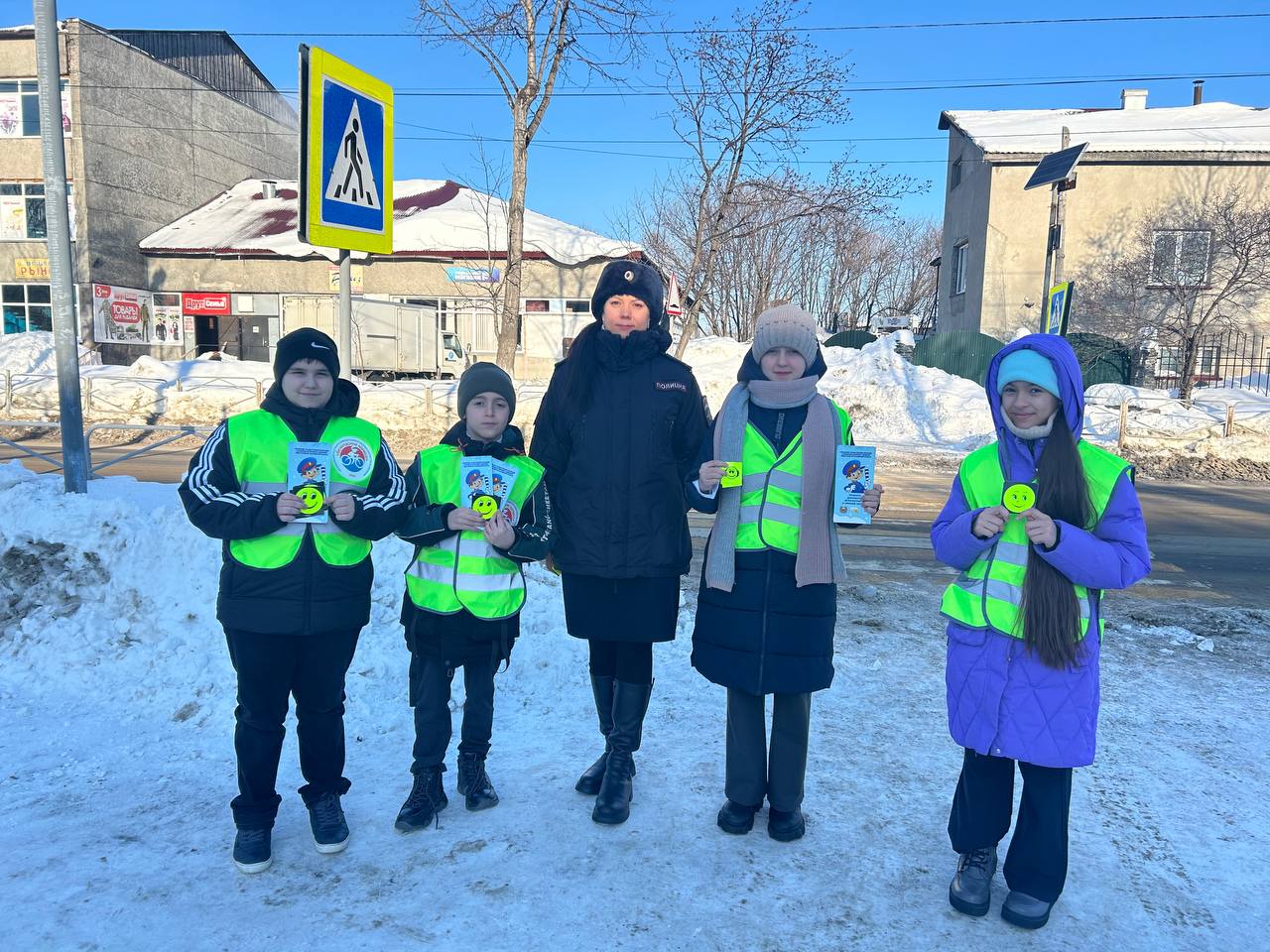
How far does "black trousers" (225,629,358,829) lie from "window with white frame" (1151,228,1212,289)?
25.0 meters

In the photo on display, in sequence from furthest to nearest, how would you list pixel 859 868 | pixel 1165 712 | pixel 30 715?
pixel 1165 712
pixel 30 715
pixel 859 868

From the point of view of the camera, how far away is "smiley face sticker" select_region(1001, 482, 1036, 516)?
2.56m

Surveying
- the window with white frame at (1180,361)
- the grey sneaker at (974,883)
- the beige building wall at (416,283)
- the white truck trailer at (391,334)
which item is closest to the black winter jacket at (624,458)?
the grey sneaker at (974,883)

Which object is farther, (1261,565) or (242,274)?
(242,274)

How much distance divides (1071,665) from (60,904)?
10.6 feet

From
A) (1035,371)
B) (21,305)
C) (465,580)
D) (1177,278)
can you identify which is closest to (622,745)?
(465,580)

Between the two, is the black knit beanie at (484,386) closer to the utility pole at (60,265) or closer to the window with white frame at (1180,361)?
the utility pole at (60,265)

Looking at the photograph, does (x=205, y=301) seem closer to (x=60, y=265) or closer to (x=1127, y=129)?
(x=60, y=265)

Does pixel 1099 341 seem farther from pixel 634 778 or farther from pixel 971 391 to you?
pixel 634 778

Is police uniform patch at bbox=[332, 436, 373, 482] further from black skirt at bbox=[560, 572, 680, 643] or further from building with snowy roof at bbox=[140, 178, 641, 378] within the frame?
building with snowy roof at bbox=[140, 178, 641, 378]

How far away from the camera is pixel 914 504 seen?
11320 mm

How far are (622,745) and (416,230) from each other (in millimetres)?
26404

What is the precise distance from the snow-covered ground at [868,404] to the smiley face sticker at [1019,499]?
44.4ft

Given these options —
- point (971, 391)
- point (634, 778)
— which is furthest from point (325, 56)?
point (971, 391)
